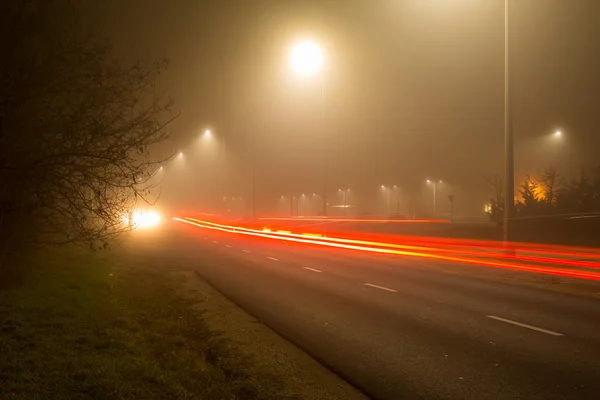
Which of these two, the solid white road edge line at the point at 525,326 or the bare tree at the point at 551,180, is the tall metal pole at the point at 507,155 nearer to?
the solid white road edge line at the point at 525,326

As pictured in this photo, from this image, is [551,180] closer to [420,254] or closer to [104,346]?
[420,254]

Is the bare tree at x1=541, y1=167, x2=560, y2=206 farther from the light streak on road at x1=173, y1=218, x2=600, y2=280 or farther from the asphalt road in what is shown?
the asphalt road

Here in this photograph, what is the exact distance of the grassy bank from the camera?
496 cm

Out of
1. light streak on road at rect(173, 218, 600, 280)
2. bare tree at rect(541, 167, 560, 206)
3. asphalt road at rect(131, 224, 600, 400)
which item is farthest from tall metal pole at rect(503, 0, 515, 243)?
bare tree at rect(541, 167, 560, 206)

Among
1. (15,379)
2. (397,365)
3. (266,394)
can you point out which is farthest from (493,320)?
(15,379)

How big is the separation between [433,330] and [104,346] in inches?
198

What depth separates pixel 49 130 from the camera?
7.55 metres

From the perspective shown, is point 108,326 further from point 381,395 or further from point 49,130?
point 381,395

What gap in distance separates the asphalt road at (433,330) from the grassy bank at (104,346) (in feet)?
4.80

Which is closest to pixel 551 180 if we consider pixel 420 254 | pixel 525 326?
pixel 420 254

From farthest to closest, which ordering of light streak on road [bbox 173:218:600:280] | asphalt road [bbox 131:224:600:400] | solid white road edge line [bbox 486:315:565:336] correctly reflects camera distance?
light streak on road [bbox 173:218:600:280] < solid white road edge line [bbox 486:315:565:336] < asphalt road [bbox 131:224:600:400]

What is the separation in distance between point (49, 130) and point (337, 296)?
278 inches

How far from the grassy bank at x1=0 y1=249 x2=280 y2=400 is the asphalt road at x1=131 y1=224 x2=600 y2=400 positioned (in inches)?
57.6

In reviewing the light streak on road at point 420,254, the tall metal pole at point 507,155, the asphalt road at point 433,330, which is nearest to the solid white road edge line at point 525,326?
the asphalt road at point 433,330
